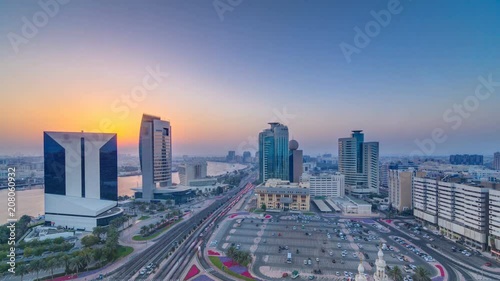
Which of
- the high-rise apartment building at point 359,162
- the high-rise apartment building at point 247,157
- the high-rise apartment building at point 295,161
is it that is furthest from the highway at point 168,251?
the high-rise apartment building at point 247,157

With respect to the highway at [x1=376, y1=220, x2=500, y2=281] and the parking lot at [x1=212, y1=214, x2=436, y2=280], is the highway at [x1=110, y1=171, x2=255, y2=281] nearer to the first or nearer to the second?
the parking lot at [x1=212, y1=214, x2=436, y2=280]

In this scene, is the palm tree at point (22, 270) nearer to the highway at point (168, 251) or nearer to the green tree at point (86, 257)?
the green tree at point (86, 257)

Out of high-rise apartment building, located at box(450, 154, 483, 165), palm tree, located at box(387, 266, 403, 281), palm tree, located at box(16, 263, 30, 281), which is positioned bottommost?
palm tree, located at box(387, 266, 403, 281)

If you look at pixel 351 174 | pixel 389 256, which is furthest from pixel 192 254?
pixel 351 174

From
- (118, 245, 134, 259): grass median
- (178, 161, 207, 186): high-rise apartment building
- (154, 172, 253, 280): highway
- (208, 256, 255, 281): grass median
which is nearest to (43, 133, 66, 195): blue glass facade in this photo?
(118, 245, 134, 259): grass median

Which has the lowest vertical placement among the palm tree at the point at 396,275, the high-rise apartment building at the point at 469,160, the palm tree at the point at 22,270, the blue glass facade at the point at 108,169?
the palm tree at the point at 396,275

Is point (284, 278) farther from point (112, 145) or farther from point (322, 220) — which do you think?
point (112, 145)

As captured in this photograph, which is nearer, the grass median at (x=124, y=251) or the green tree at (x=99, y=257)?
the green tree at (x=99, y=257)
